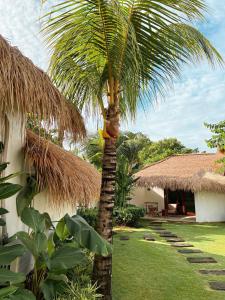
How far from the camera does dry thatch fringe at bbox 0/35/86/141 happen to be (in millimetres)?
3227

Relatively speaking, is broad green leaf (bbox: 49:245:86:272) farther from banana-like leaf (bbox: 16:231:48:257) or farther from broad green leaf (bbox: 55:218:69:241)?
broad green leaf (bbox: 55:218:69:241)

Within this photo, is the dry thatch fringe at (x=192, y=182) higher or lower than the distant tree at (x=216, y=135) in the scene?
lower

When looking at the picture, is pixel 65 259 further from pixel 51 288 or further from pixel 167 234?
pixel 167 234

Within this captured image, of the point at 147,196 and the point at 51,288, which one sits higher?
the point at 147,196

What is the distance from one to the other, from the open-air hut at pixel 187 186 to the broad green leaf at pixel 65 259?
1218cm

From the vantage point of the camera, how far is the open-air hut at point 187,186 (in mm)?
17219

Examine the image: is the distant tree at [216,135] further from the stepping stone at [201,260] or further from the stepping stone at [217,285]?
the stepping stone at [217,285]

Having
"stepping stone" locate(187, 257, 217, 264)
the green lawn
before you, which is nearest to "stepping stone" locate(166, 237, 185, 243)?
the green lawn

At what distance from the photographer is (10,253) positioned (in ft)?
10.3

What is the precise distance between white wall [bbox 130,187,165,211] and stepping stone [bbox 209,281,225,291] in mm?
15083

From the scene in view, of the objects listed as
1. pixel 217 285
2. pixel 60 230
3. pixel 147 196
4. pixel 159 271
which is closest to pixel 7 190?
pixel 60 230

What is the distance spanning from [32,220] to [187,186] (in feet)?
47.8

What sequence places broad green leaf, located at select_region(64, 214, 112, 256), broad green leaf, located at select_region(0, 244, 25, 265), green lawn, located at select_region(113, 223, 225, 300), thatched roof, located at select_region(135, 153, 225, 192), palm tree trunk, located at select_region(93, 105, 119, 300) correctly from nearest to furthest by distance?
1. broad green leaf, located at select_region(0, 244, 25, 265)
2. broad green leaf, located at select_region(64, 214, 112, 256)
3. palm tree trunk, located at select_region(93, 105, 119, 300)
4. green lawn, located at select_region(113, 223, 225, 300)
5. thatched roof, located at select_region(135, 153, 225, 192)

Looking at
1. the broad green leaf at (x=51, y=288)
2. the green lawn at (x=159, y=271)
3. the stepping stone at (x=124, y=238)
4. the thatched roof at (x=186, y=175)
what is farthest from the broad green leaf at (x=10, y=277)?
A: the thatched roof at (x=186, y=175)
